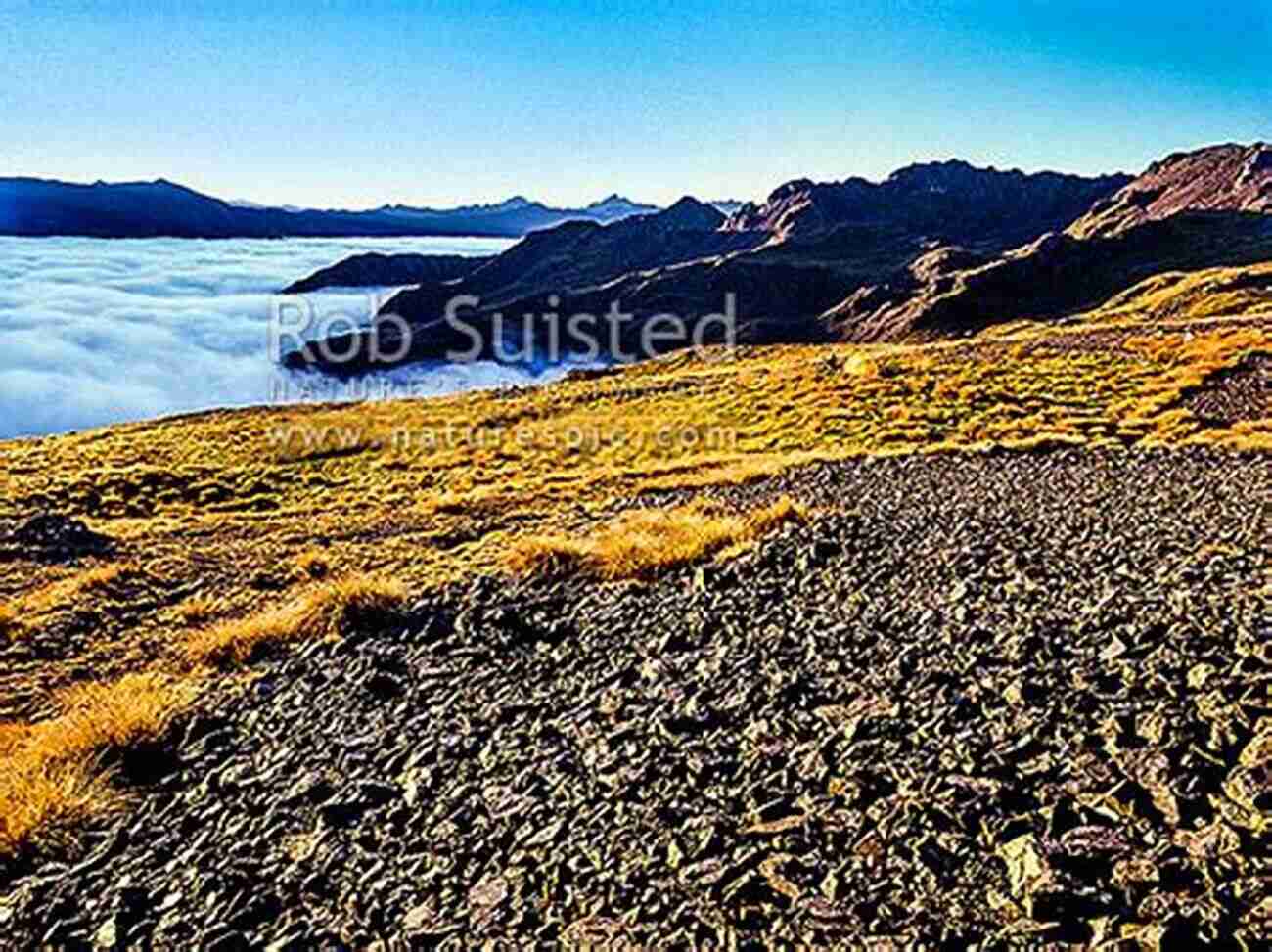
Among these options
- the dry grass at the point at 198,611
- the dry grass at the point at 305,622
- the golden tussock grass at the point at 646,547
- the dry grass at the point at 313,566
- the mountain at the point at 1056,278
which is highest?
the mountain at the point at 1056,278

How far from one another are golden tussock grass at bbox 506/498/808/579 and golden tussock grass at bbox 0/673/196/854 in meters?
5.68

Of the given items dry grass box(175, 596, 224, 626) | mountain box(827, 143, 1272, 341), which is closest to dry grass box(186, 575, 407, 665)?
dry grass box(175, 596, 224, 626)

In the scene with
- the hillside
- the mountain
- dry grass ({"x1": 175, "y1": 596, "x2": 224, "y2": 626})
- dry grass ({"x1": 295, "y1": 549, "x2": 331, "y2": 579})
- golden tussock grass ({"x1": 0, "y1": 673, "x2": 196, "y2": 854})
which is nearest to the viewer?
the hillside

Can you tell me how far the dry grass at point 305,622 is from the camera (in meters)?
13.5

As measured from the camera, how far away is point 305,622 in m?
13.9

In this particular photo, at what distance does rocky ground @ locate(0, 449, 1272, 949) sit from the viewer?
5613 mm

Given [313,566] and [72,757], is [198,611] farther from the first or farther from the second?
[72,757]

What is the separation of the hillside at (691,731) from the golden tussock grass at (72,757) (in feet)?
0.14

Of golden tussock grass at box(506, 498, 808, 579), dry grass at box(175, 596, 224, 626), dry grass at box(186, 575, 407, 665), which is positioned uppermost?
golden tussock grass at box(506, 498, 808, 579)

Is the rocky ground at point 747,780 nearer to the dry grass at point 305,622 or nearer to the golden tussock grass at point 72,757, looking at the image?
the golden tussock grass at point 72,757

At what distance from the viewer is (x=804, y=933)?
5383 mm

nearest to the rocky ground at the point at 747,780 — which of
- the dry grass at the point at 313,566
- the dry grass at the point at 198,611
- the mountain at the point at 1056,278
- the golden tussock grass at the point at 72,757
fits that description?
the golden tussock grass at the point at 72,757

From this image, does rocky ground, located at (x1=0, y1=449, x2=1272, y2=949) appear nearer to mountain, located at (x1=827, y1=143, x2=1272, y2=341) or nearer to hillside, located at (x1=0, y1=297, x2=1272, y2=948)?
hillside, located at (x1=0, y1=297, x2=1272, y2=948)

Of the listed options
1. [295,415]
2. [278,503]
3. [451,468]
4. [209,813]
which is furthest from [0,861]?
[295,415]
